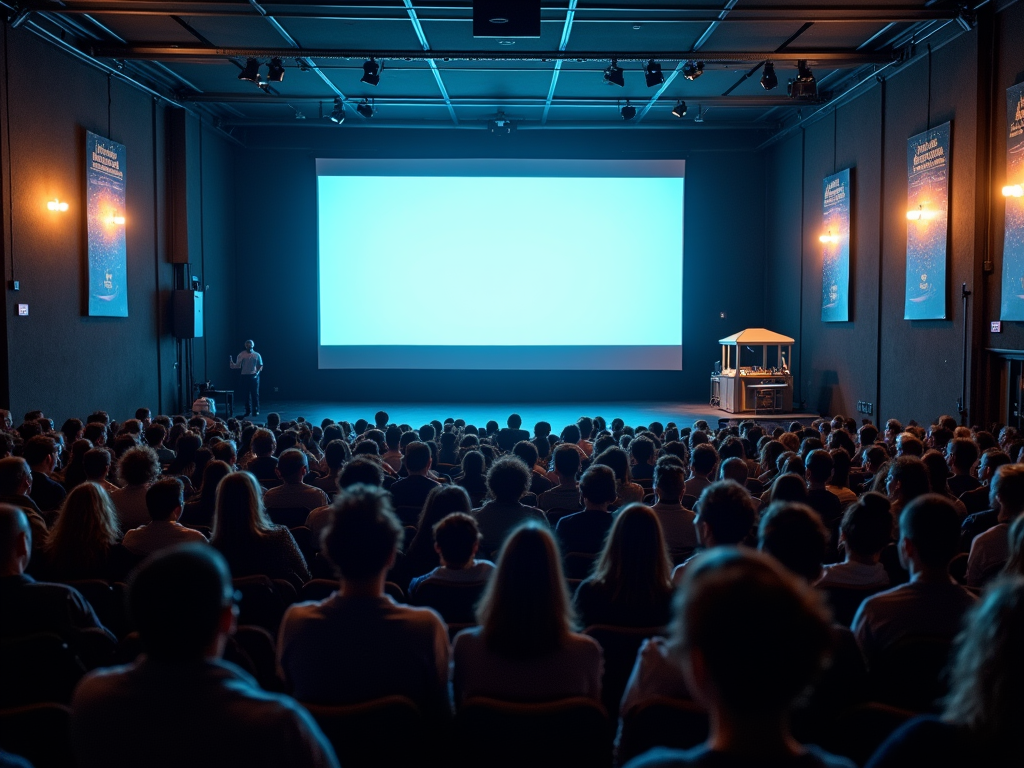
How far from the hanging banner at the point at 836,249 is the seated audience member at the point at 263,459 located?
35.4 ft

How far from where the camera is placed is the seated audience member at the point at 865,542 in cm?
311

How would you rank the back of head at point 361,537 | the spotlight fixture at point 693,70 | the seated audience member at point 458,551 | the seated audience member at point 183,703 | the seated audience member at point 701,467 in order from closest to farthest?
1. the seated audience member at point 183,703
2. the back of head at point 361,537
3. the seated audience member at point 458,551
4. the seated audience member at point 701,467
5. the spotlight fixture at point 693,70

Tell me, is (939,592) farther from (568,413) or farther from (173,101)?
(173,101)

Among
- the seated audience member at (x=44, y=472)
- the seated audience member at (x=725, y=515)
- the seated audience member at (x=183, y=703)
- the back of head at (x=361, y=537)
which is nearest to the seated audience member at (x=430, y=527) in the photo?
the seated audience member at (x=725, y=515)

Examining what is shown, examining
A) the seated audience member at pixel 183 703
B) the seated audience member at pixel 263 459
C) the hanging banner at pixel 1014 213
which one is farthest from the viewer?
the hanging banner at pixel 1014 213

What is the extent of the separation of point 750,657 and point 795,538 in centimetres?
171

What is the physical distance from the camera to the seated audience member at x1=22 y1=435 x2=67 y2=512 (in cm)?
523

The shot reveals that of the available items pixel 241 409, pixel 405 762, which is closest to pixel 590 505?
pixel 405 762

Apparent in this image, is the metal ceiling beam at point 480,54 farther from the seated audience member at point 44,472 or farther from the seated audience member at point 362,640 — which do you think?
the seated audience member at point 362,640

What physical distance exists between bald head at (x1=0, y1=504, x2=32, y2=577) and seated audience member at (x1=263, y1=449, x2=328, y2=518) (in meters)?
2.25

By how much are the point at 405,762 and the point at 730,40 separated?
1266 cm

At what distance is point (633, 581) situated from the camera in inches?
112

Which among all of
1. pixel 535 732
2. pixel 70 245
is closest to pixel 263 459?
pixel 535 732

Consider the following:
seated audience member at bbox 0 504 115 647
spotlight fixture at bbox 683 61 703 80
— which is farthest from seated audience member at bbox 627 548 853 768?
spotlight fixture at bbox 683 61 703 80
